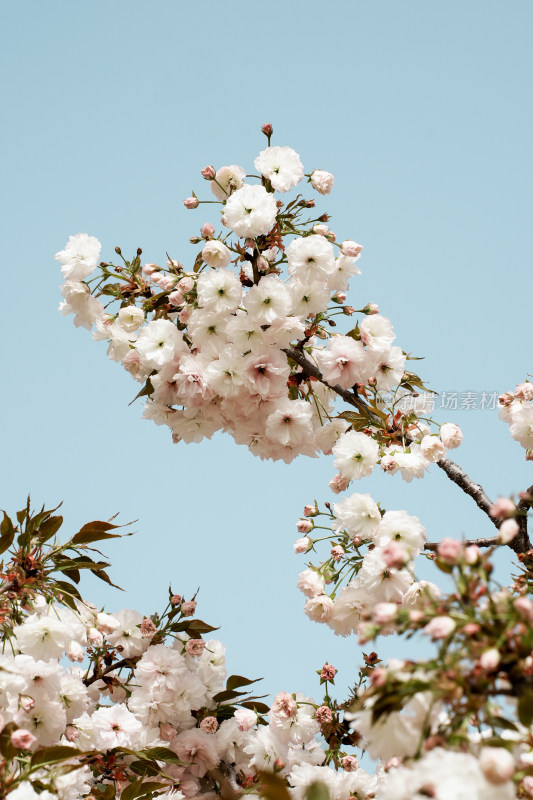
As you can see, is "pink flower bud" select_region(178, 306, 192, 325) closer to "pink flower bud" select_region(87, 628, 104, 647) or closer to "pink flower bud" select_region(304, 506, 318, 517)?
"pink flower bud" select_region(304, 506, 318, 517)

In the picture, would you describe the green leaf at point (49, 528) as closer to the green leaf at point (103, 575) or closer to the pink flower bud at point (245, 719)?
the green leaf at point (103, 575)

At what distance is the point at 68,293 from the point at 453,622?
2566 mm

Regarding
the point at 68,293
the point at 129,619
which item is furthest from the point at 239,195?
the point at 129,619

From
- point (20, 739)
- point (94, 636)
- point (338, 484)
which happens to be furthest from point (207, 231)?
point (20, 739)

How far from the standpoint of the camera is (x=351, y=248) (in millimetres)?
3143

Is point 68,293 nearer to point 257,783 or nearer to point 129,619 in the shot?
point 129,619

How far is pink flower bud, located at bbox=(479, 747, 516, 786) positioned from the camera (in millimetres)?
1041

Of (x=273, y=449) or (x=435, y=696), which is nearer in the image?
(x=435, y=696)

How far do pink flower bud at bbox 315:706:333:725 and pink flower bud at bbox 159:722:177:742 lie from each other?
58cm

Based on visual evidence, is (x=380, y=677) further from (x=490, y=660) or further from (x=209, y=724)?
(x=209, y=724)

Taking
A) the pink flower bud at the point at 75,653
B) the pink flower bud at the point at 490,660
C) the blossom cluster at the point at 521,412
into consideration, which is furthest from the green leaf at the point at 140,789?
the blossom cluster at the point at 521,412

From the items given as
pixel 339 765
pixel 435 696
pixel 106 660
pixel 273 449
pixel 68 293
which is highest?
pixel 68 293

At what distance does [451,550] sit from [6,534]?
1737 millimetres

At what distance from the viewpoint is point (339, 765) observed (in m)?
2.96
